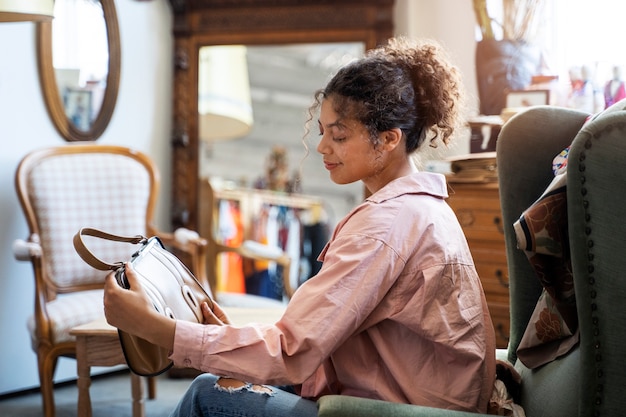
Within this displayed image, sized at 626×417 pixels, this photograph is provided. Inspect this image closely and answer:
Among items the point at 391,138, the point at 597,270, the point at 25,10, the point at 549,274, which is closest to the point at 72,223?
the point at 25,10

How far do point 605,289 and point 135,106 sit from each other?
3.45m

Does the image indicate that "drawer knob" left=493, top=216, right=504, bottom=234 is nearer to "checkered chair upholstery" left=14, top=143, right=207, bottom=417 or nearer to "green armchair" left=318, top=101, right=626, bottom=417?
"checkered chair upholstery" left=14, top=143, right=207, bottom=417

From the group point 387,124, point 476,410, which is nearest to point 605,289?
point 476,410

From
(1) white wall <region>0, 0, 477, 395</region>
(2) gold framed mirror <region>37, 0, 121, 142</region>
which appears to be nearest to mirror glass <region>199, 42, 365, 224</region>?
(1) white wall <region>0, 0, 477, 395</region>

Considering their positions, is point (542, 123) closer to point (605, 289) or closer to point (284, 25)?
point (605, 289)

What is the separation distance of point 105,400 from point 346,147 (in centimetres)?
242

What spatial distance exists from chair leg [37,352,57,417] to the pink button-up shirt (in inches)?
73.4

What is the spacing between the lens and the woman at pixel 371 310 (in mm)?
1368

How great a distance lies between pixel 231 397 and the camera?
4.62 feet

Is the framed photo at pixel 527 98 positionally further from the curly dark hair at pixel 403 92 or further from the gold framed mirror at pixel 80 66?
the gold framed mirror at pixel 80 66

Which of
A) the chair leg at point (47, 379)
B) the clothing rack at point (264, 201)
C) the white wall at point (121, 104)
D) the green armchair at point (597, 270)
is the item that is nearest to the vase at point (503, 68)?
the white wall at point (121, 104)

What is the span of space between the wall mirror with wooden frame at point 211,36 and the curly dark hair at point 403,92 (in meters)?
2.61

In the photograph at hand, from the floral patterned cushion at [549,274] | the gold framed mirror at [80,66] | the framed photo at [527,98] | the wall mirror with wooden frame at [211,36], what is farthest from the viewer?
the wall mirror with wooden frame at [211,36]

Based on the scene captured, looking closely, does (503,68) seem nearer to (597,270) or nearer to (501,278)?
(501,278)
